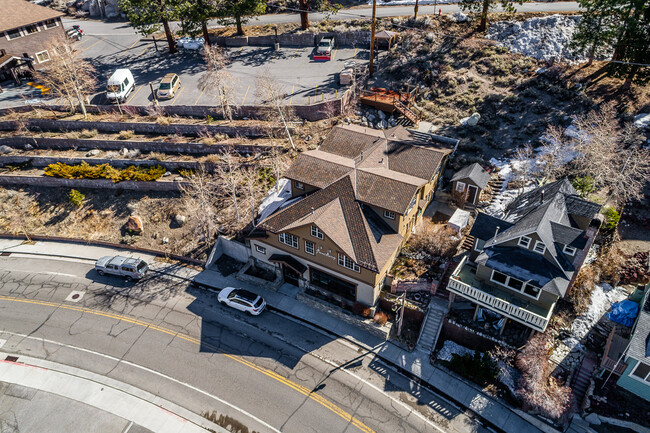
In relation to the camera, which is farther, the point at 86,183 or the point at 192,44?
the point at 192,44

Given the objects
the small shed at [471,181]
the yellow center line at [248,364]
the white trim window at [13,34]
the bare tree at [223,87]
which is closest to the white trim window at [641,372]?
the yellow center line at [248,364]

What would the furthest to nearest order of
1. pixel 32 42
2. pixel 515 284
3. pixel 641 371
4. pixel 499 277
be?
pixel 32 42 < pixel 499 277 < pixel 515 284 < pixel 641 371

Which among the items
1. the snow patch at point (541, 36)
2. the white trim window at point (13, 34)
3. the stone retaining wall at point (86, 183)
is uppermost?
the white trim window at point (13, 34)

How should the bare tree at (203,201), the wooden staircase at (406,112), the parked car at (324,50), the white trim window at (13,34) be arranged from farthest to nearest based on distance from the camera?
the parked car at (324,50), the white trim window at (13,34), the wooden staircase at (406,112), the bare tree at (203,201)

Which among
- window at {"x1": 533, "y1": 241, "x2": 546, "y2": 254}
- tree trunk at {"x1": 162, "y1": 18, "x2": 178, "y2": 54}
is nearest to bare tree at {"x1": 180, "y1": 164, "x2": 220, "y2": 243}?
tree trunk at {"x1": 162, "y1": 18, "x2": 178, "y2": 54}

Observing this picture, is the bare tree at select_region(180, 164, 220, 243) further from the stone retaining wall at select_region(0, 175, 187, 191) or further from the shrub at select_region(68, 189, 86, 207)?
the shrub at select_region(68, 189, 86, 207)

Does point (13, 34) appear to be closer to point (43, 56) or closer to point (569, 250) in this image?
point (43, 56)

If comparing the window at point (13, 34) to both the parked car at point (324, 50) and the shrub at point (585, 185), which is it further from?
the shrub at point (585, 185)

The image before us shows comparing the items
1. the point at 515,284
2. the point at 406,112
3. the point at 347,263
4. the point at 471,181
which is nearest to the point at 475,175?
the point at 471,181
